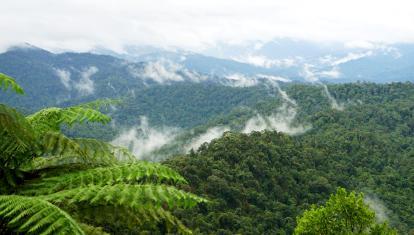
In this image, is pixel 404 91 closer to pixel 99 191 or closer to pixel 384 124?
pixel 384 124

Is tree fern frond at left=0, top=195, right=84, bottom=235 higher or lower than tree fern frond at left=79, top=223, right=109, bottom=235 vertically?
higher

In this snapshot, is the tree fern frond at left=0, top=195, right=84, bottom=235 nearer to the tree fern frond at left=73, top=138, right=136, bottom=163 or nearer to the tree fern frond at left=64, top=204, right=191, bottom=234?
the tree fern frond at left=64, top=204, right=191, bottom=234

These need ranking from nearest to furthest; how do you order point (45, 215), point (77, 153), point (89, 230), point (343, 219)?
point (45, 215) → point (89, 230) → point (77, 153) → point (343, 219)

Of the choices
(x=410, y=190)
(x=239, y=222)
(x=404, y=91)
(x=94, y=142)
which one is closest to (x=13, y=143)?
(x=94, y=142)

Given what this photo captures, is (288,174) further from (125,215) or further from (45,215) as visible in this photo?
(45,215)

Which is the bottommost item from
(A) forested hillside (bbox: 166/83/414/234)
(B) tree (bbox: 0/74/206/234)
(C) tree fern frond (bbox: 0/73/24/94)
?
(A) forested hillside (bbox: 166/83/414/234)

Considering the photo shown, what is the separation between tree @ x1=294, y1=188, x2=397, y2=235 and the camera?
18781mm

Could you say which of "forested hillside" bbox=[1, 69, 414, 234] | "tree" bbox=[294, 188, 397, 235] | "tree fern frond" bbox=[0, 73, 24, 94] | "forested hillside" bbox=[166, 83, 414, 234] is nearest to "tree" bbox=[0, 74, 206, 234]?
"tree fern frond" bbox=[0, 73, 24, 94]

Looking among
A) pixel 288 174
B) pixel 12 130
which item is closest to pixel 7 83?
pixel 12 130

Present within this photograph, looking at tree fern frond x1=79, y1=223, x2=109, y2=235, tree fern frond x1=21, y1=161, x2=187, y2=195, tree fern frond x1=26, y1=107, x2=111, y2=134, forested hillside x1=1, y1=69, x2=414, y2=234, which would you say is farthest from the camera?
forested hillside x1=1, y1=69, x2=414, y2=234

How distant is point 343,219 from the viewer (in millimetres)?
19031

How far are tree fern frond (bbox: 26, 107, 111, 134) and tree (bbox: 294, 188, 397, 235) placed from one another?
15119mm

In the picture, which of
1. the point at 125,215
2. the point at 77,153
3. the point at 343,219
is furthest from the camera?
the point at 343,219

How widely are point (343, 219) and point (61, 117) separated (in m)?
15.7
